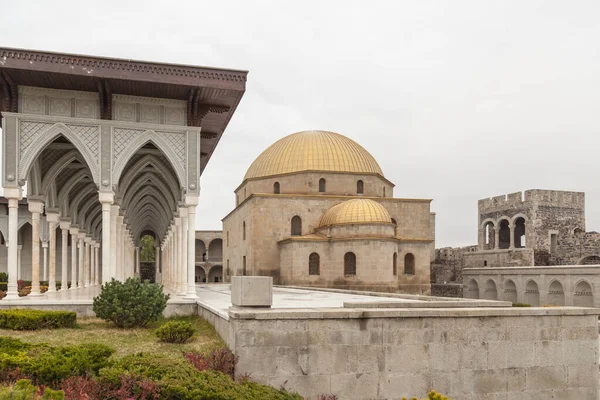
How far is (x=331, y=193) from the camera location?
35.6m

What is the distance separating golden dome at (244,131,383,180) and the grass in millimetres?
23774

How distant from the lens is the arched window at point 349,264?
100 feet

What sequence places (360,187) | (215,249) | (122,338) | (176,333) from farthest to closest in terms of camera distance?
(215,249)
(360,187)
(122,338)
(176,333)

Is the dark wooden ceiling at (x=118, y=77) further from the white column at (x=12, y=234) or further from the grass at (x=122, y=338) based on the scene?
the grass at (x=122, y=338)

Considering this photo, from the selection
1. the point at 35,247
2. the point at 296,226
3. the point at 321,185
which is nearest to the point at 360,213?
the point at 296,226

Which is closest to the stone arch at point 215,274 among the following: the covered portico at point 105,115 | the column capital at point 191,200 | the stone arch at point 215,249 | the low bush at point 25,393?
the stone arch at point 215,249

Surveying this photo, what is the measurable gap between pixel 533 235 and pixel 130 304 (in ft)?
119

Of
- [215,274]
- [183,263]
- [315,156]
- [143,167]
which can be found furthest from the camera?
[215,274]

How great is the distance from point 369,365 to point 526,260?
35.6 metres

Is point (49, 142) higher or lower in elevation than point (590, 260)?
higher

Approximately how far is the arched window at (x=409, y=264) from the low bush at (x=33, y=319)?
23470mm

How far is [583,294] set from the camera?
30938 mm

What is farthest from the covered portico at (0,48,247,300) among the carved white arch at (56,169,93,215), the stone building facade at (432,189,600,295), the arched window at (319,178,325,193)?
the stone building facade at (432,189,600,295)

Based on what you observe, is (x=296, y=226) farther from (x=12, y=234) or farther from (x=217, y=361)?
(x=217, y=361)
